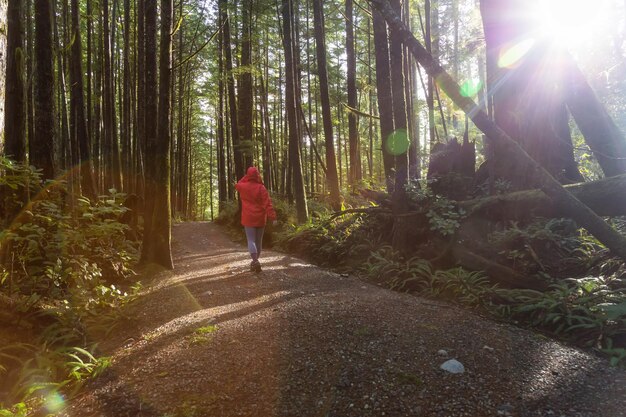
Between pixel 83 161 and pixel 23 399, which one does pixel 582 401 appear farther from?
pixel 83 161

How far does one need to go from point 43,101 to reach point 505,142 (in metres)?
6.85

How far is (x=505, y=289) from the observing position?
5434mm

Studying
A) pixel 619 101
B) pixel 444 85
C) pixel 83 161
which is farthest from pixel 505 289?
pixel 619 101

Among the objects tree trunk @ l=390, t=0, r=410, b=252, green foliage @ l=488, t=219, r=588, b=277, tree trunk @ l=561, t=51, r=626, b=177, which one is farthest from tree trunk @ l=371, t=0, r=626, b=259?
tree trunk @ l=561, t=51, r=626, b=177

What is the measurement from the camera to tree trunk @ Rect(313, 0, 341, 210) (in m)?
13.5

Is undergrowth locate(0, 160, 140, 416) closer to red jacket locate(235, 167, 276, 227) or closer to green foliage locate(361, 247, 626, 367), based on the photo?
red jacket locate(235, 167, 276, 227)

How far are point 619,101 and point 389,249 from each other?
933 inches

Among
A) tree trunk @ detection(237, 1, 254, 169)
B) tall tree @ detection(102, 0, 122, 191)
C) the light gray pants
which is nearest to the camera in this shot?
the light gray pants

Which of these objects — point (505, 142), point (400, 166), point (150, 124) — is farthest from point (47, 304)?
point (400, 166)

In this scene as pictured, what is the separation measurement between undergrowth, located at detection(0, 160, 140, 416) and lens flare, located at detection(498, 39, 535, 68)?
7.81 metres

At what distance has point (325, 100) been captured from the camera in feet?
45.5

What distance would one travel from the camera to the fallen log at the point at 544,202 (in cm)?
577

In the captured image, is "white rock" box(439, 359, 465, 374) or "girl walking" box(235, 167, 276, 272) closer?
"white rock" box(439, 359, 465, 374)

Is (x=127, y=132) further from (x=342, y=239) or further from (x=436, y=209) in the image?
(x=436, y=209)
